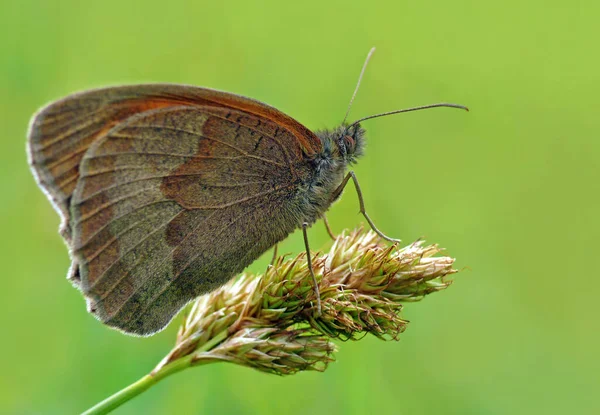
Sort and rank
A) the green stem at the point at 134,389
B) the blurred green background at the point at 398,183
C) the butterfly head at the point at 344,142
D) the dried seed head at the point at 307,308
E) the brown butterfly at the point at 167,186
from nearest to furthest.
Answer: the green stem at the point at 134,389 → the dried seed head at the point at 307,308 → the brown butterfly at the point at 167,186 → the butterfly head at the point at 344,142 → the blurred green background at the point at 398,183

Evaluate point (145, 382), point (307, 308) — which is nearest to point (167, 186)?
point (307, 308)

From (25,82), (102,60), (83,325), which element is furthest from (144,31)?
(83,325)

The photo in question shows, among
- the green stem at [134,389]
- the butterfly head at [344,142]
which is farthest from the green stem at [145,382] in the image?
the butterfly head at [344,142]

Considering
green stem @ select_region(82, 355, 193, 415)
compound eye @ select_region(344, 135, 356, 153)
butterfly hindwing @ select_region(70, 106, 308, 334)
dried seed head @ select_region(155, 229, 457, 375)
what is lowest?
green stem @ select_region(82, 355, 193, 415)

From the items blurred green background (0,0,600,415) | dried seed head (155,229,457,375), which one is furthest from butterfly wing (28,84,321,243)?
blurred green background (0,0,600,415)

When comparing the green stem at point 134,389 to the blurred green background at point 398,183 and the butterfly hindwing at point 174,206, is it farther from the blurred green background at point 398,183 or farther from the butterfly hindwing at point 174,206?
the blurred green background at point 398,183

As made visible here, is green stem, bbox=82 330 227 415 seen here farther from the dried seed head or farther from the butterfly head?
the butterfly head

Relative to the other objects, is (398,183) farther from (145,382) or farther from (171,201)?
(145,382)
